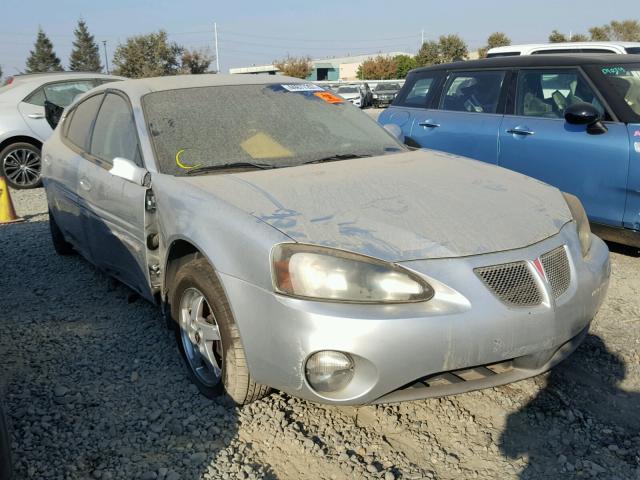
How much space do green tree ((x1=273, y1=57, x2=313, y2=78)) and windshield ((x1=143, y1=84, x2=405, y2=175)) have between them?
166 ft

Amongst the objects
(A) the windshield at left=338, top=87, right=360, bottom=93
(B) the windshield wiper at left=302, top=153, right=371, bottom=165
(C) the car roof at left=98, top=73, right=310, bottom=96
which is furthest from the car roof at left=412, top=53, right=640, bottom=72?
(A) the windshield at left=338, top=87, right=360, bottom=93

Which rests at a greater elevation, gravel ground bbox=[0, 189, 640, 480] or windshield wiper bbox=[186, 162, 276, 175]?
windshield wiper bbox=[186, 162, 276, 175]

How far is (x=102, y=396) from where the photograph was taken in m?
3.07

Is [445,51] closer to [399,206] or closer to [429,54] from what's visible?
[429,54]

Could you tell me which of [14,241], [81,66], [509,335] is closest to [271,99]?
[509,335]

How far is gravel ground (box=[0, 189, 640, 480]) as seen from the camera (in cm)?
248

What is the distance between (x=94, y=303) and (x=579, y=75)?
163 inches

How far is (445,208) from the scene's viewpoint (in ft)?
9.10

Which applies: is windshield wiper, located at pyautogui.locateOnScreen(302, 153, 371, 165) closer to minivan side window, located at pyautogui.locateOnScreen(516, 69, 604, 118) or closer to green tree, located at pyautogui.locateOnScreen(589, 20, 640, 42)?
minivan side window, located at pyautogui.locateOnScreen(516, 69, 604, 118)

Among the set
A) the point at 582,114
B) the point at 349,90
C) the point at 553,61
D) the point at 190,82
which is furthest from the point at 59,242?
the point at 349,90

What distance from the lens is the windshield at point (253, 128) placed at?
3369 millimetres

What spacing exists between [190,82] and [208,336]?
1803mm

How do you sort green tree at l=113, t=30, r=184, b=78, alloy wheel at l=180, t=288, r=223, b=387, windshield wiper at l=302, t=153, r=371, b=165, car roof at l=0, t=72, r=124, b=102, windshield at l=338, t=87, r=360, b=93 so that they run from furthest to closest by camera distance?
green tree at l=113, t=30, r=184, b=78
windshield at l=338, t=87, r=360, b=93
car roof at l=0, t=72, r=124, b=102
windshield wiper at l=302, t=153, r=371, b=165
alloy wheel at l=180, t=288, r=223, b=387

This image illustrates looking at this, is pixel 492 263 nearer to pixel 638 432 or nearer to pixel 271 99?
pixel 638 432
